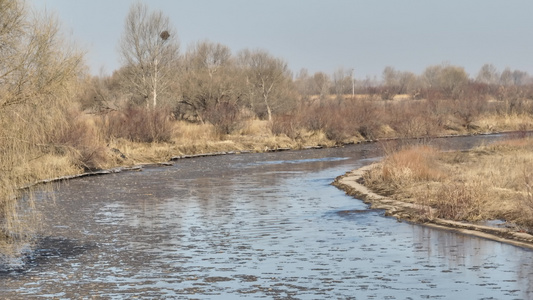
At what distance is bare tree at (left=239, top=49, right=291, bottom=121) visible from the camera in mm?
64688

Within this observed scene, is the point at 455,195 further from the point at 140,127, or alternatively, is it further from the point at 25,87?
the point at 140,127

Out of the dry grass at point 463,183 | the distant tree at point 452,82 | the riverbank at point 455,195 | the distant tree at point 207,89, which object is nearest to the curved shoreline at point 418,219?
the riverbank at point 455,195

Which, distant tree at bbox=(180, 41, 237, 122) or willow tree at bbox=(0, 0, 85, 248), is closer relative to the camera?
willow tree at bbox=(0, 0, 85, 248)

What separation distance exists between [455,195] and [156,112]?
29.8 m

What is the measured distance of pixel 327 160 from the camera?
39.5m

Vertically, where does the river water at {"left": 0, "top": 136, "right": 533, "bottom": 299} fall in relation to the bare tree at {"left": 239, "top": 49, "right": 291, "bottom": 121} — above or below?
below

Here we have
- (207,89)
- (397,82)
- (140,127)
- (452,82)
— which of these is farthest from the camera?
(397,82)

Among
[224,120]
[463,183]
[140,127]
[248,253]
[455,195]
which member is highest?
[224,120]

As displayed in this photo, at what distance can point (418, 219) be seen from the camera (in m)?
18.0

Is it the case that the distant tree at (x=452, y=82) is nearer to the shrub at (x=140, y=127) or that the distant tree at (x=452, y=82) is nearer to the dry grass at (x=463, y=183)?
the shrub at (x=140, y=127)

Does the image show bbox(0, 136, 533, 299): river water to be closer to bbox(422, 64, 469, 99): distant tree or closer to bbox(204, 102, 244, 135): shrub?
bbox(204, 102, 244, 135): shrub

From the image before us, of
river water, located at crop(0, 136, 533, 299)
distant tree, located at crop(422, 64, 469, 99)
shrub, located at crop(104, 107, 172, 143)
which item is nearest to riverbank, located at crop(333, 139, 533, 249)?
river water, located at crop(0, 136, 533, 299)

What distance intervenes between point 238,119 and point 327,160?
44.9 feet

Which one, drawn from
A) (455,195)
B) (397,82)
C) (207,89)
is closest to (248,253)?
(455,195)
